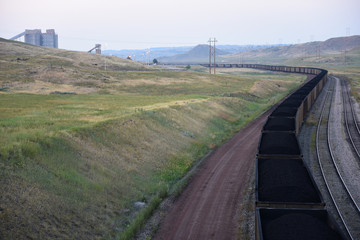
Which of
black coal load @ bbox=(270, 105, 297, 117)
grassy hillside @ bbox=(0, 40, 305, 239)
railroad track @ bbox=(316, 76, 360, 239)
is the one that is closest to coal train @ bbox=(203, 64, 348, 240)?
railroad track @ bbox=(316, 76, 360, 239)

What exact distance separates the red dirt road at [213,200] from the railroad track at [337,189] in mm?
4827

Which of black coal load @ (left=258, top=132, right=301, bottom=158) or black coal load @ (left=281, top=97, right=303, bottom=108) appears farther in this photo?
black coal load @ (left=281, top=97, right=303, bottom=108)

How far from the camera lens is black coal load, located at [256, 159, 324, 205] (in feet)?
43.3

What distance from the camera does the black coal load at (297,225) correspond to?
406 inches

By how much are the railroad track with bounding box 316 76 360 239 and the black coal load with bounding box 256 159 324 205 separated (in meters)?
2.43

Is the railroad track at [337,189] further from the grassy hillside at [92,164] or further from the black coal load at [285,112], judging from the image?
the grassy hillside at [92,164]

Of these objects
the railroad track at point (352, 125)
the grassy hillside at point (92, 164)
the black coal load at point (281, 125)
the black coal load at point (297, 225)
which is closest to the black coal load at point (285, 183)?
the black coal load at point (297, 225)

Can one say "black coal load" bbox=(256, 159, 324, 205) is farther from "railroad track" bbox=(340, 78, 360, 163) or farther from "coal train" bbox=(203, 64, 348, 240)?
"railroad track" bbox=(340, 78, 360, 163)

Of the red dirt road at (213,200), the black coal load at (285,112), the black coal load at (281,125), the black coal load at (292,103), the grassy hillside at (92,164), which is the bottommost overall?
the red dirt road at (213,200)

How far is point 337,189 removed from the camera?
2033 centimetres

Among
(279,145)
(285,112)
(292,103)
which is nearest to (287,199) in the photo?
(279,145)

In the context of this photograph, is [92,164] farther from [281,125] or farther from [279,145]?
[281,125]

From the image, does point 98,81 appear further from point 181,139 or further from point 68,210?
point 68,210

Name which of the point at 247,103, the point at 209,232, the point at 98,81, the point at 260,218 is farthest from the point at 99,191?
the point at 98,81
